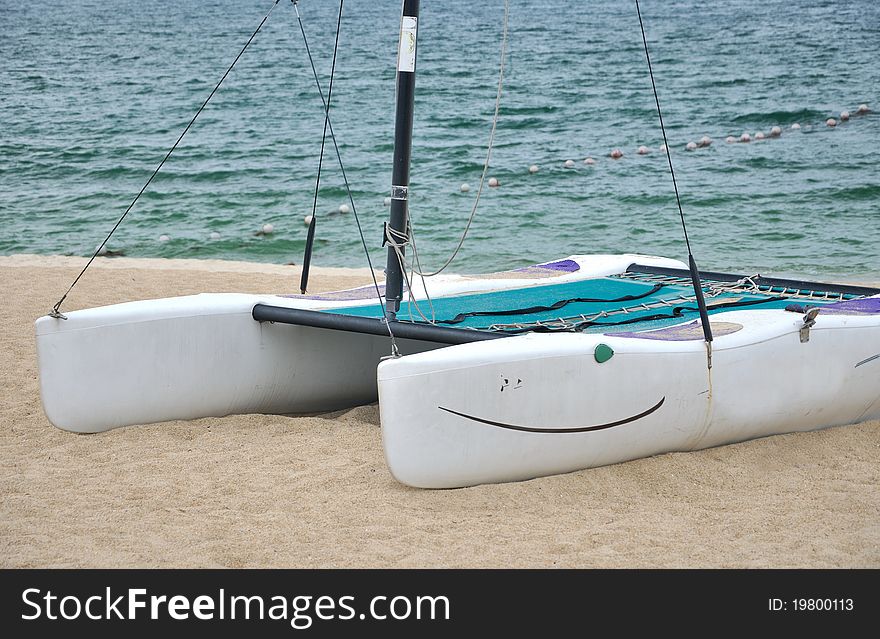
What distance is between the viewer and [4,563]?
298 cm

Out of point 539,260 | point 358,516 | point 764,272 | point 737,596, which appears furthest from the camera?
point 539,260

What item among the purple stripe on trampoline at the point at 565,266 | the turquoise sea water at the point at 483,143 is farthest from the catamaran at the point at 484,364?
the turquoise sea water at the point at 483,143

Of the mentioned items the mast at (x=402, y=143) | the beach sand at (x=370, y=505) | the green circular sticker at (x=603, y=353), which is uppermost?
the mast at (x=402, y=143)

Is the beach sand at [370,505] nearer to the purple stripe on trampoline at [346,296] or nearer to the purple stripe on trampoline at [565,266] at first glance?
the purple stripe on trampoline at [346,296]

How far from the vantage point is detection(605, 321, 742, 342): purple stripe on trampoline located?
389cm

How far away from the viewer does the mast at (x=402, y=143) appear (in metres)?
4.01

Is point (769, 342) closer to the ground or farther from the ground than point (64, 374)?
farther from the ground

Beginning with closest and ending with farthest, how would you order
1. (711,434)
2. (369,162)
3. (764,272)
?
(711,434), (764,272), (369,162)

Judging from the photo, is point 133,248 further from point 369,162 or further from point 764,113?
point 764,113

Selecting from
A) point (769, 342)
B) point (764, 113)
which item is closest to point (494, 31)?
point (764, 113)

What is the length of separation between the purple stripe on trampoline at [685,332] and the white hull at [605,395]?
0.15ft

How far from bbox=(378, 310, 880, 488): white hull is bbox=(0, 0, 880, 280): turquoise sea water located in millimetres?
4729

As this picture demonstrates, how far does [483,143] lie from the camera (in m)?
15.0

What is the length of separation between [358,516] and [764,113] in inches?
530
